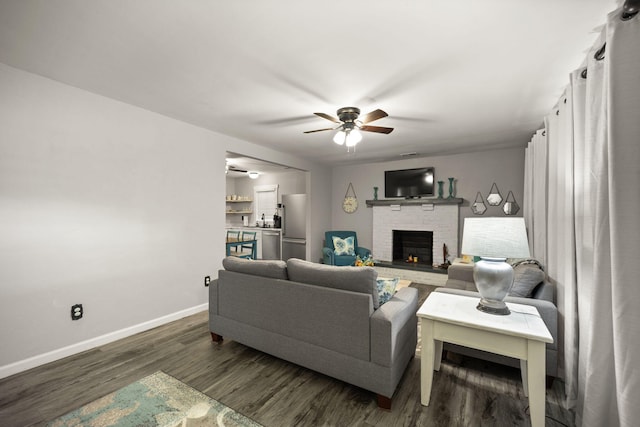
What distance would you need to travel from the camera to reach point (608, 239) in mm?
1374

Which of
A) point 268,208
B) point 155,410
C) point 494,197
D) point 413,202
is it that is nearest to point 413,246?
point 413,202

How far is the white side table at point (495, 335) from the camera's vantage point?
4.95 feet

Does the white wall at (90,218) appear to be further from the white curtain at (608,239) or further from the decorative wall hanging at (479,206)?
the decorative wall hanging at (479,206)

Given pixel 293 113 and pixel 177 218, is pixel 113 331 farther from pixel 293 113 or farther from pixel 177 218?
pixel 293 113

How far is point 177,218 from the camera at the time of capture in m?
3.35

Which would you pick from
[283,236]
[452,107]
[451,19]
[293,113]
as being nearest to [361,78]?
[451,19]

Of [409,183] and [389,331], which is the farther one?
[409,183]

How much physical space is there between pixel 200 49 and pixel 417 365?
3.03 metres

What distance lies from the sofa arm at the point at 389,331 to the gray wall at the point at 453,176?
3.01 m

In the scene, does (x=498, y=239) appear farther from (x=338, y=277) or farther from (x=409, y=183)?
(x=409, y=183)

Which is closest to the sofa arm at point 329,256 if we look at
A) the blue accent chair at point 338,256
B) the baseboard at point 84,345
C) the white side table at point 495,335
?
the blue accent chair at point 338,256

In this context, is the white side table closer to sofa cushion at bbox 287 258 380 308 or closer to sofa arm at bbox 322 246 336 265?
sofa cushion at bbox 287 258 380 308

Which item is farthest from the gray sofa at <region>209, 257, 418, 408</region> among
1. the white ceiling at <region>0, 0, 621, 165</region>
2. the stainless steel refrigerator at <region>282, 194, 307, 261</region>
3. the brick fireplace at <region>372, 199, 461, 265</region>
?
the stainless steel refrigerator at <region>282, 194, 307, 261</region>

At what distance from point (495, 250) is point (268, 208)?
6.59m
